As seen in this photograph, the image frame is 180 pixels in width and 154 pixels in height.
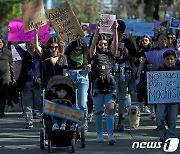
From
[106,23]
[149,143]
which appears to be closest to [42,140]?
[149,143]

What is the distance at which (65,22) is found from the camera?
1191cm

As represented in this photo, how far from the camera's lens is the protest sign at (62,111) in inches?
363

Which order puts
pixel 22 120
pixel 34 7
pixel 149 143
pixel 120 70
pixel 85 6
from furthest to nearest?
1. pixel 85 6
2. pixel 22 120
3. pixel 34 7
4. pixel 120 70
5. pixel 149 143

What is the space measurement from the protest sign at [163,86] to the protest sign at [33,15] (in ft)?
9.35

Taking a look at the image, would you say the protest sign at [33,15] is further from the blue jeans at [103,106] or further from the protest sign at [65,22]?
the blue jeans at [103,106]

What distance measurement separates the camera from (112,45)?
1032cm

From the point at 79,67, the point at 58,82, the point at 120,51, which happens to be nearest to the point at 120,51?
the point at 120,51

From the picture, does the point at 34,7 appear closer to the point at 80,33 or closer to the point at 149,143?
the point at 80,33

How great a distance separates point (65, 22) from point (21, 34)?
296 cm

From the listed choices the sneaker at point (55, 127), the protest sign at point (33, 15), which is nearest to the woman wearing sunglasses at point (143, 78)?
the protest sign at point (33, 15)

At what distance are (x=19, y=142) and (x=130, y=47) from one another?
265cm

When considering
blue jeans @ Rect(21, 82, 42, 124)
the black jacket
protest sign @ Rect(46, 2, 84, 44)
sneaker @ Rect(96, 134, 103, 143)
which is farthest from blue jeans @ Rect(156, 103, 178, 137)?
the black jacket

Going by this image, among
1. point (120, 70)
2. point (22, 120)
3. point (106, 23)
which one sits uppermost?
point (106, 23)

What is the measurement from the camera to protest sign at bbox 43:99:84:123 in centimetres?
922
